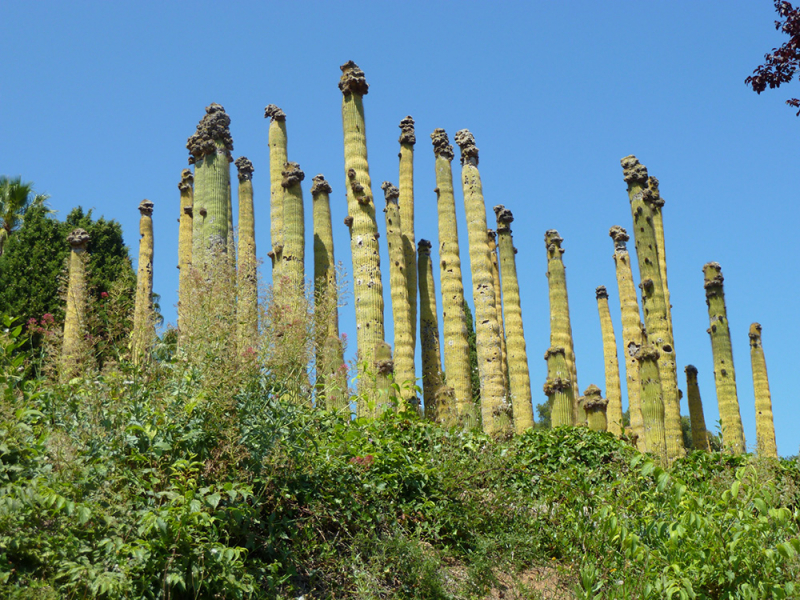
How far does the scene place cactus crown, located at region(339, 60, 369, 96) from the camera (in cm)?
1412

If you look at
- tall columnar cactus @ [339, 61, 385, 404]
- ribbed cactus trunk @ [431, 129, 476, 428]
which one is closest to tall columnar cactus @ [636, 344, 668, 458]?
ribbed cactus trunk @ [431, 129, 476, 428]

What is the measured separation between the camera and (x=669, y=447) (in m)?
12.0

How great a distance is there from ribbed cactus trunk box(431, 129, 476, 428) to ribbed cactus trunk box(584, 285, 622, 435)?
675 cm

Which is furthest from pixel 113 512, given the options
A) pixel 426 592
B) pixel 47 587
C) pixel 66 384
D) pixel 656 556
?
pixel 656 556

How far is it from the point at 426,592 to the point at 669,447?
23.0 ft

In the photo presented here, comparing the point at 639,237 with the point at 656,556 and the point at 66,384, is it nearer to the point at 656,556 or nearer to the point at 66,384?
the point at 656,556

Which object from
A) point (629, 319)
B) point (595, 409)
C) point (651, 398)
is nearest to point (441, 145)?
point (629, 319)

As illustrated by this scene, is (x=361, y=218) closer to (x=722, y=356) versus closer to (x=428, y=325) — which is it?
(x=428, y=325)

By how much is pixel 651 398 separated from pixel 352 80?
7744mm

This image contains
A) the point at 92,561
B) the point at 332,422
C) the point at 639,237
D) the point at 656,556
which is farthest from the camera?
the point at 639,237

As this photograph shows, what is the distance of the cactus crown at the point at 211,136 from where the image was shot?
11352mm

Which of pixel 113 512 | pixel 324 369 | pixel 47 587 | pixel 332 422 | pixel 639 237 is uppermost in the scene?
pixel 639 237

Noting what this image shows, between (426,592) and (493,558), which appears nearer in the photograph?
(426,592)

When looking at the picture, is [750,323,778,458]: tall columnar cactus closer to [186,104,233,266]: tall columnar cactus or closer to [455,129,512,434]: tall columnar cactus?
[455,129,512,434]: tall columnar cactus
